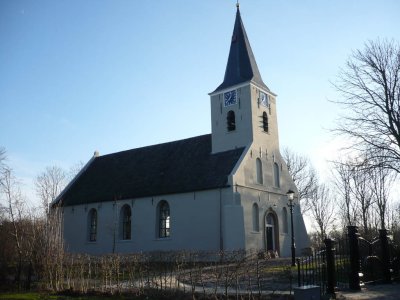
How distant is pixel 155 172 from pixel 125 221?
481 centimetres

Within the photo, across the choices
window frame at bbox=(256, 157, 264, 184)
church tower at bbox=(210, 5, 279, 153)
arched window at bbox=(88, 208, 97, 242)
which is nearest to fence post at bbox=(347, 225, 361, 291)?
window frame at bbox=(256, 157, 264, 184)

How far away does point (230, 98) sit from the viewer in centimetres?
3186

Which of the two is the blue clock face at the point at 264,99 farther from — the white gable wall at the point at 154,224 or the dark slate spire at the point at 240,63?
the white gable wall at the point at 154,224

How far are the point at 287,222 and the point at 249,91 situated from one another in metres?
11.0

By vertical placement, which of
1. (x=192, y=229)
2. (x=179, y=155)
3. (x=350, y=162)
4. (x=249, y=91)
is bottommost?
(x=192, y=229)

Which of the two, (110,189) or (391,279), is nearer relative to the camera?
(391,279)

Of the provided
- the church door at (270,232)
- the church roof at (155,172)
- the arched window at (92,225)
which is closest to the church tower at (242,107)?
the church roof at (155,172)

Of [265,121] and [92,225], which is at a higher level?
[265,121]

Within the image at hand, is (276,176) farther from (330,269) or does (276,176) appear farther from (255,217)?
(330,269)

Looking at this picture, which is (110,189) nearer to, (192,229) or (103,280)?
(192,229)

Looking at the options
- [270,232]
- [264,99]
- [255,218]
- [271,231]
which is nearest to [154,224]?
[255,218]

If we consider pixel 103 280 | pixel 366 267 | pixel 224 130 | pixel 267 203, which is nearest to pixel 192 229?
pixel 267 203

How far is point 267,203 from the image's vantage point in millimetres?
30000

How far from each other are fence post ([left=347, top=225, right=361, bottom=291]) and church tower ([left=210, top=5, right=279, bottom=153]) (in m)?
17.2
